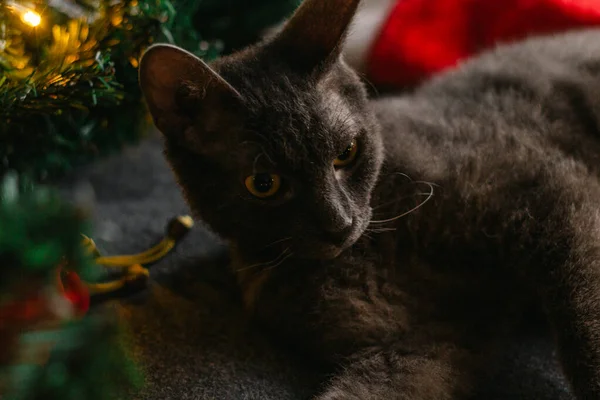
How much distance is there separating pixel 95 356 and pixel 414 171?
647 millimetres

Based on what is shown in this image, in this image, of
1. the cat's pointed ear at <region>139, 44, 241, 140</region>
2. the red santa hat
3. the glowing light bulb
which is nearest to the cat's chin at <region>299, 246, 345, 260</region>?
the cat's pointed ear at <region>139, 44, 241, 140</region>

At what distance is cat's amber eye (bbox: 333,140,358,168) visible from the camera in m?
0.86

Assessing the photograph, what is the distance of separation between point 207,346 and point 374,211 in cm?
36

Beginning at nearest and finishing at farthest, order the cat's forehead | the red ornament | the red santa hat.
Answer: the red ornament < the cat's forehead < the red santa hat

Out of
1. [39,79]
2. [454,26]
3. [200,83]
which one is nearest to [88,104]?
[39,79]

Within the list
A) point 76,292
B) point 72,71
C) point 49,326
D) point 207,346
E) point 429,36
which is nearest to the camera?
point 49,326

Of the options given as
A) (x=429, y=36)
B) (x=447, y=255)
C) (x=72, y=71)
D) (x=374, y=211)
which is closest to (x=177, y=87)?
(x=72, y=71)

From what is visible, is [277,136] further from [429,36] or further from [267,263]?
[429,36]

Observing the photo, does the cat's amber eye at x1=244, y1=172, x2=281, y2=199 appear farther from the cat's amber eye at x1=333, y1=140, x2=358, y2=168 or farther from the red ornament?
the red ornament

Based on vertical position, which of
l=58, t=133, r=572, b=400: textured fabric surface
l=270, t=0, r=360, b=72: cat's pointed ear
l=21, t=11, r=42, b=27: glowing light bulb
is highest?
l=21, t=11, r=42, b=27: glowing light bulb

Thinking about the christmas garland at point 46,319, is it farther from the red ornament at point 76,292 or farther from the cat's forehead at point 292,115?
the cat's forehead at point 292,115

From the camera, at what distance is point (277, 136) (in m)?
0.79

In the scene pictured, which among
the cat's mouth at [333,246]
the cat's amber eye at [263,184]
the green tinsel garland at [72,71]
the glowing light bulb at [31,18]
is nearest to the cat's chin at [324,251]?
the cat's mouth at [333,246]

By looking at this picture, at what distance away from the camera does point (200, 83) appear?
0.79 meters
